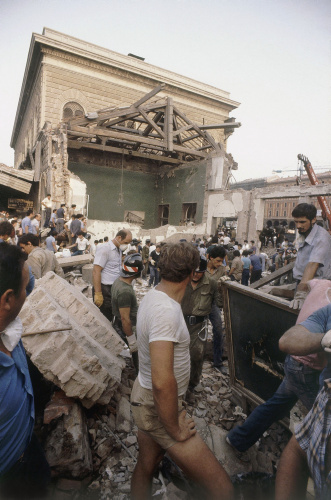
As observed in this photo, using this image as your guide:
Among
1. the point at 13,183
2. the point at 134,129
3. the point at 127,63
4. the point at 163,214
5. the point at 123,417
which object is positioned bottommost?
the point at 123,417

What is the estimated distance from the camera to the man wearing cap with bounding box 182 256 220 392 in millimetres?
3297

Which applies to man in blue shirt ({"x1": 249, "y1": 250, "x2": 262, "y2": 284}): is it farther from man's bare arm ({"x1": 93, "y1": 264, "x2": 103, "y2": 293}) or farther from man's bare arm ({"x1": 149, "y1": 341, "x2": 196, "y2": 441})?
man's bare arm ({"x1": 149, "y1": 341, "x2": 196, "y2": 441})

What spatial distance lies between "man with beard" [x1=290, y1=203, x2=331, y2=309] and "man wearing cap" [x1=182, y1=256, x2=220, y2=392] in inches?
40.7

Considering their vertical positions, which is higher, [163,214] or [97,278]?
[163,214]

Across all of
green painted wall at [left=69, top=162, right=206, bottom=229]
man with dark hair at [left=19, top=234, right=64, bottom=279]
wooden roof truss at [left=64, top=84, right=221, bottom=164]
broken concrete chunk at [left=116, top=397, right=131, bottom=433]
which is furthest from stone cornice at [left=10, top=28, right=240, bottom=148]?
broken concrete chunk at [left=116, top=397, right=131, bottom=433]

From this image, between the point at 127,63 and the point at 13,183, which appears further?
the point at 127,63

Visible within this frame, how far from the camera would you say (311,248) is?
9.74 feet

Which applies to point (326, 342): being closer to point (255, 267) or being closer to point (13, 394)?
point (13, 394)

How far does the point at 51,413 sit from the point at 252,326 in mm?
1956

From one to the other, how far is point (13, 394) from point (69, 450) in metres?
1.14

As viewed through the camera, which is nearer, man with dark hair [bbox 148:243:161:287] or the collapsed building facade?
man with dark hair [bbox 148:243:161:287]

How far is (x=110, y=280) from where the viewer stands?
4254mm

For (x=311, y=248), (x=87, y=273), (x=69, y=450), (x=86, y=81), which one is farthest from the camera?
(x=86, y=81)

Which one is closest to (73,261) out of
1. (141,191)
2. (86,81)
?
(141,191)
